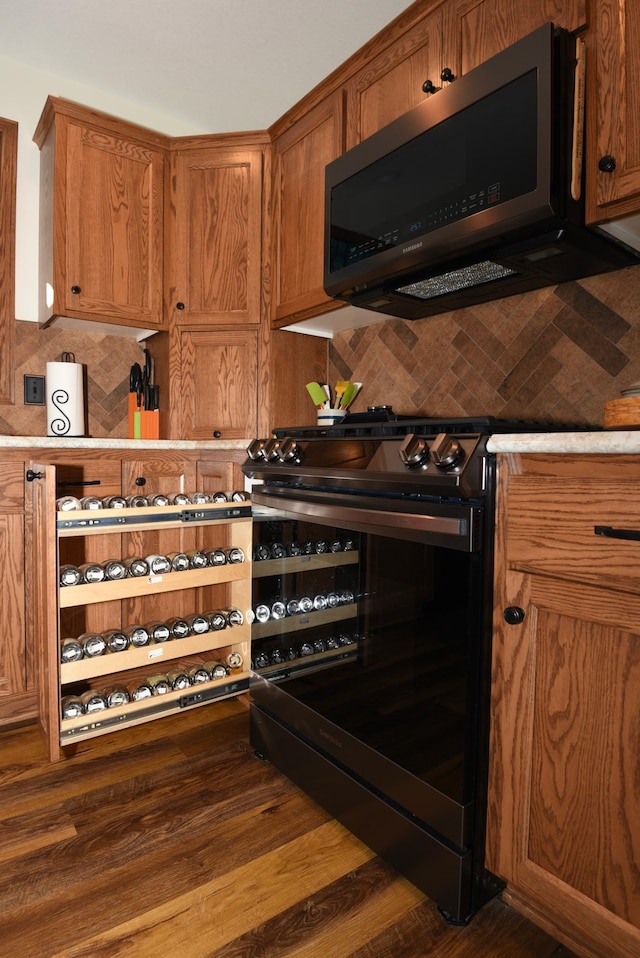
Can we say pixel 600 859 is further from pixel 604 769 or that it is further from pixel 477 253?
pixel 477 253

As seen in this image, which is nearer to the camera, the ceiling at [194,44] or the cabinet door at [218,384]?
the ceiling at [194,44]

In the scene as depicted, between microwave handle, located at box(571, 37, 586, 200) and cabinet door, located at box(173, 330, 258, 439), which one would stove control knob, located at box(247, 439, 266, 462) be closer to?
cabinet door, located at box(173, 330, 258, 439)

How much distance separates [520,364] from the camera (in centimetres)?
172

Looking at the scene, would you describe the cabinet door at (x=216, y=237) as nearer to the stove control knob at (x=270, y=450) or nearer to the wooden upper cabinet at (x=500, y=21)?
the stove control knob at (x=270, y=450)

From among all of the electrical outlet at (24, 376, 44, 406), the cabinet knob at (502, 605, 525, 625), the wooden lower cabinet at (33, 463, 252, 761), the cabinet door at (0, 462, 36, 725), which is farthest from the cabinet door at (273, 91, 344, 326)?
the cabinet knob at (502, 605, 525, 625)

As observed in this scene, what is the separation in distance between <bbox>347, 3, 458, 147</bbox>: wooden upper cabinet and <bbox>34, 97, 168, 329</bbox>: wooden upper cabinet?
3.12ft

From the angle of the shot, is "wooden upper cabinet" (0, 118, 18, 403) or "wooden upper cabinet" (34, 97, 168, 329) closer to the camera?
"wooden upper cabinet" (34, 97, 168, 329)

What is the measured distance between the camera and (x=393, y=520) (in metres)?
1.23

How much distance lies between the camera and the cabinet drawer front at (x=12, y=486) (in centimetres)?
189

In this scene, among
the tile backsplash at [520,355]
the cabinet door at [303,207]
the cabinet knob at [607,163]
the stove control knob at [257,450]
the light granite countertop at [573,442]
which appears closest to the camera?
the light granite countertop at [573,442]

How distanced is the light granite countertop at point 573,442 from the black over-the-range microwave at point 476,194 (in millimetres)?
546

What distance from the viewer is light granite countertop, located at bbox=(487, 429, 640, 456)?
2.87ft

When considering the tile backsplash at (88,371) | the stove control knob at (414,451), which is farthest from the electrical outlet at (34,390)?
the stove control knob at (414,451)

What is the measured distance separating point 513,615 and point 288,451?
0.79m
